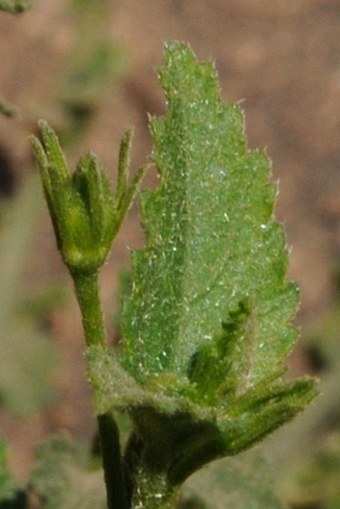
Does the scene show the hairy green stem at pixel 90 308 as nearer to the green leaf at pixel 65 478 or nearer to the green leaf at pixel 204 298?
the green leaf at pixel 204 298

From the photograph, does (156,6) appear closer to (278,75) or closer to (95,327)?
(278,75)

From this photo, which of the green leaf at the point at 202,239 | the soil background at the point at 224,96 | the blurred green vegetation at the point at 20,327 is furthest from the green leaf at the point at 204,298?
the soil background at the point at 224,96

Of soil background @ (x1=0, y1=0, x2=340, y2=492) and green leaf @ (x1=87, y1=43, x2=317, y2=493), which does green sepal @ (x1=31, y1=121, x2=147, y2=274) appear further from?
soil background @ (x1=0, y1=0, x2=340, y2=492)

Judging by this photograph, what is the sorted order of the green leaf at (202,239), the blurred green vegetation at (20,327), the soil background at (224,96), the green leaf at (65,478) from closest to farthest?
the green leaf at (202,239) → the green leaf at (65,478) → the blurred green vegetation at (20,327) → the soil background at (224,96)

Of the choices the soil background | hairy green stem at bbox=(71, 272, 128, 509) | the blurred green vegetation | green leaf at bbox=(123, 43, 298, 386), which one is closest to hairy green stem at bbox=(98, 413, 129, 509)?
hairy green stem at bbox=(71, 272, 128, 509)

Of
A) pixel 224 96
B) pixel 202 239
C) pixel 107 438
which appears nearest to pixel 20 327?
pixel 224 96

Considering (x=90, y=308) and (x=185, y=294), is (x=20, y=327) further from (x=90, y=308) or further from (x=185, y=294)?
(x=90, y=308)
